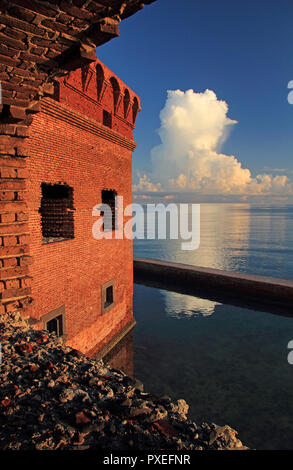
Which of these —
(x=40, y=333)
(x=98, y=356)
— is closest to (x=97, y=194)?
Answer: (x=40, y=333)

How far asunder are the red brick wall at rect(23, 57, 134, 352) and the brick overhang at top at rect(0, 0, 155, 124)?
2782mm

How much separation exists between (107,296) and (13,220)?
643 centimetres

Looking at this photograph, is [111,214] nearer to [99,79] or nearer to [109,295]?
[109,295]

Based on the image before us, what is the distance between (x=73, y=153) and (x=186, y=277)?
54.9 feet

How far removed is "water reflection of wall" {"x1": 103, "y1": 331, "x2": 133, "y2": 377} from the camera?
9.47 metres

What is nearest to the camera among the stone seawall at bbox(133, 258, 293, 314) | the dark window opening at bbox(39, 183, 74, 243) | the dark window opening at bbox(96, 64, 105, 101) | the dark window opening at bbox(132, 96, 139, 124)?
the dark window opening at bbox(39, 183, 74, 243)

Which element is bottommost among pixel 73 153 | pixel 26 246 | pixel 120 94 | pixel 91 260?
pixel 91 260

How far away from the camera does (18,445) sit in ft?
7.15

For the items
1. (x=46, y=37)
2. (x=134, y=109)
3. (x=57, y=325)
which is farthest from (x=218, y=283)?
(x=46, y=37)

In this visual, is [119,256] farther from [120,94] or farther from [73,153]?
[120,94]

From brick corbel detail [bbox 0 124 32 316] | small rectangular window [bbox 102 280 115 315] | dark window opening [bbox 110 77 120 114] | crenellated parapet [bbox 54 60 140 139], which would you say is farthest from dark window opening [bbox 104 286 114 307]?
dark window opening [bbox 110 77 120 114]

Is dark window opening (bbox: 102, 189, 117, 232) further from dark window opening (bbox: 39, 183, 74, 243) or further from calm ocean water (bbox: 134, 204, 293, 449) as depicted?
calm ocean water (bbox: 134, 204, 293, 449)

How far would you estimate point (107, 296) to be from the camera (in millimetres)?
9891

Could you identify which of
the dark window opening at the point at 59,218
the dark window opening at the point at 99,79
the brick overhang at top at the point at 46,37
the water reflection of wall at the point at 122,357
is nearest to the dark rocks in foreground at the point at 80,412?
the brick overhang at top at the point at 46,37
